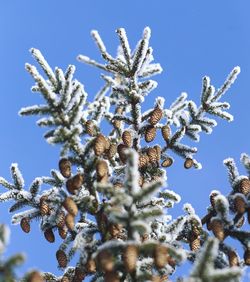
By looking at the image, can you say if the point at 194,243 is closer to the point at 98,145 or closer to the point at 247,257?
the point at 247,257

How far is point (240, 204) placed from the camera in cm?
675

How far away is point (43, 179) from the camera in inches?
317

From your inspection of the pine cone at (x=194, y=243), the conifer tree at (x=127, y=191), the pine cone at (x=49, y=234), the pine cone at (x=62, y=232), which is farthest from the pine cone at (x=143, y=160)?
the pine cone at (x=49, y=234)

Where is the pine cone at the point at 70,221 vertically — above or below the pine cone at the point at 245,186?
above

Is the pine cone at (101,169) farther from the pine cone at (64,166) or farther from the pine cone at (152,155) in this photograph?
the pine cone at (152,155)

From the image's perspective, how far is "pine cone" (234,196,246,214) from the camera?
22.1 feet

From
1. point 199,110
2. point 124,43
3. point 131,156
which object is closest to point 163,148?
point 199,110

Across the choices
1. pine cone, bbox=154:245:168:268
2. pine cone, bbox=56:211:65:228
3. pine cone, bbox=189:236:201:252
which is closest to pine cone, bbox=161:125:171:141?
pine cone, bbox=189:236:201:252

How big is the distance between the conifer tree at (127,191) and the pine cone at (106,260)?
1 centimetres

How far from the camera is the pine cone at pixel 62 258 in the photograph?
24.5 ft

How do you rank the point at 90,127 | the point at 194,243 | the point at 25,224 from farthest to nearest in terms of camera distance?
the point at 90,127, the point at 25,224, the point at 194,243

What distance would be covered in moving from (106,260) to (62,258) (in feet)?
7.86

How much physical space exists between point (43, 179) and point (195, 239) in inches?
95.4

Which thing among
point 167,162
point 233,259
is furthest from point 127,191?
point 167,162
